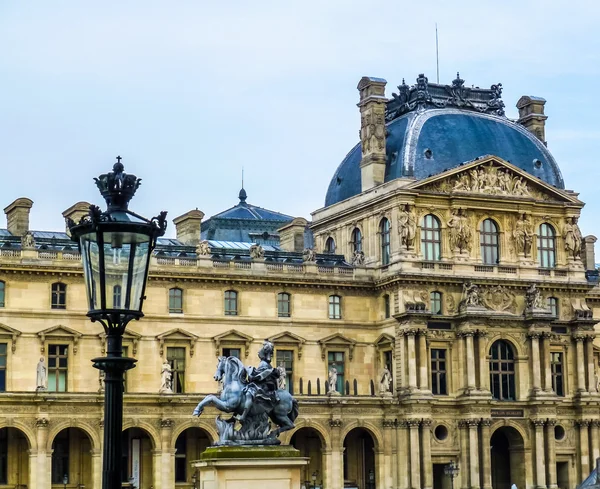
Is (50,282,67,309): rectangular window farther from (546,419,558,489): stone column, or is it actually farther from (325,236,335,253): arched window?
(546,419,558,489): stone column

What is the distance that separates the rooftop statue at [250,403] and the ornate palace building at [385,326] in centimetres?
4124

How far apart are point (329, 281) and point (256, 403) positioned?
4967 cm

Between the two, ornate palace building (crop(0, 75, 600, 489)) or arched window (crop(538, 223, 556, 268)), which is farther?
arched window (crop(538, 223, 556, 268))

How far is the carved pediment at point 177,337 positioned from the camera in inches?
2876

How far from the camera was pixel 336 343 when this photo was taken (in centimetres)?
7750

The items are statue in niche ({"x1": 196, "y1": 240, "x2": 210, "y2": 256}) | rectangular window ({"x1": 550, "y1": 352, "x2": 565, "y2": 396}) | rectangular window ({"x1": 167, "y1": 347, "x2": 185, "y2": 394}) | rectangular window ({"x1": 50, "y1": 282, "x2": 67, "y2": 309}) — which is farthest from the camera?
rectangular window ({"x1": 550, "y1": 352, "x2": 565, "y2": 396})

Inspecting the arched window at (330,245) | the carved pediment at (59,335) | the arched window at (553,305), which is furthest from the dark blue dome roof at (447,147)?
the carved pediment at (59,335)

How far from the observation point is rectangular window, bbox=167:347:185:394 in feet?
241

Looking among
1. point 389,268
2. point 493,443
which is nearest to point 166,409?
point 389,268

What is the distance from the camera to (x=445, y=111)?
8175 centimetres

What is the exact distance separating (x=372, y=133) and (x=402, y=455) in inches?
731

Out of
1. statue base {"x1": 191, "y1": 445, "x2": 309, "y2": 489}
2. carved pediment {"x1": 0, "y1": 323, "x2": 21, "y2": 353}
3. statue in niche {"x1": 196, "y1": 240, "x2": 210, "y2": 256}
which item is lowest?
statue base {"x1": 191, "y1": 445, "x2": 309, "y2": 489}

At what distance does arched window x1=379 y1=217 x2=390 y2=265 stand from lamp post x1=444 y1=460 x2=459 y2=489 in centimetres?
1169

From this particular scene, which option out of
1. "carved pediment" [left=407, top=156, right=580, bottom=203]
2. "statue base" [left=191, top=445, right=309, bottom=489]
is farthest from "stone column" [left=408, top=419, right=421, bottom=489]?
"statue base" [left=191, top=445, right=309, bottom=489]
